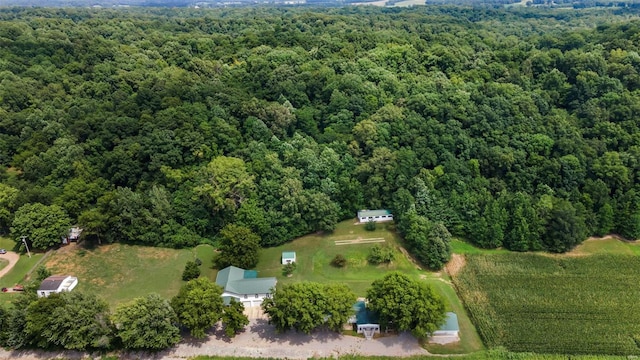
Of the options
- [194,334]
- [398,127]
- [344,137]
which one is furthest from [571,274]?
[194,334]

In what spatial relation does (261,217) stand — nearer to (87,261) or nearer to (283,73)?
(87,261)

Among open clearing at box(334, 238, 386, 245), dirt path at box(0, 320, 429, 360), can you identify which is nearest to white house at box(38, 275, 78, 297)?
dirt path at box(0, 320, 429, 360)

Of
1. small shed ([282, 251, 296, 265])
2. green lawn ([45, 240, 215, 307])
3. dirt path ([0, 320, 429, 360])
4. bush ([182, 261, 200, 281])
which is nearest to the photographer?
dirt path ([0, 320, 429, 360])

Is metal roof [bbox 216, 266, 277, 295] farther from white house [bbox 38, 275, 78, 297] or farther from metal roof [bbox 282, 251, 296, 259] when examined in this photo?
white house [bbox 38, 275, 78, 297]

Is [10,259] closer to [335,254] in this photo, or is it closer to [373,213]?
[335,254]

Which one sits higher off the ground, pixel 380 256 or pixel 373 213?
pixel 373 213

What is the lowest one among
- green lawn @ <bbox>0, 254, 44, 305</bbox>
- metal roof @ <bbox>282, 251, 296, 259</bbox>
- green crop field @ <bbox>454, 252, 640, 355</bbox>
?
green crop field @ <bbox>454, 252, 640, 355</bbox>

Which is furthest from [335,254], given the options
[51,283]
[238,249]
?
[51,283]
